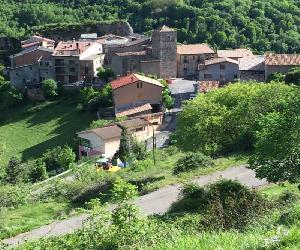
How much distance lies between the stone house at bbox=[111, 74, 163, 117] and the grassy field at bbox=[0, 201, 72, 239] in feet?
68.3

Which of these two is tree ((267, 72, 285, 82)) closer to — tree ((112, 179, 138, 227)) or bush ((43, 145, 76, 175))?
bush ((43, 145, 76, 175))

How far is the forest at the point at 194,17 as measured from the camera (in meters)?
57.2

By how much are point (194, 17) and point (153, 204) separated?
47.8 meters

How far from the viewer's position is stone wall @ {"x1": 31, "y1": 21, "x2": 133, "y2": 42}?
57125 mm

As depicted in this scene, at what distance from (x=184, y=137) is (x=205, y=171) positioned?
2.31m

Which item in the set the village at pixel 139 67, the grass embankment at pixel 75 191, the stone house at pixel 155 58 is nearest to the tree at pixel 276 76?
the village at pixel 139 67

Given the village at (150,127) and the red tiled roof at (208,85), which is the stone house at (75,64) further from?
Answer: the red tiled roof at (208,85)

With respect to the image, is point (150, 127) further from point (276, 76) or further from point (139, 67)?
point (139, 67)

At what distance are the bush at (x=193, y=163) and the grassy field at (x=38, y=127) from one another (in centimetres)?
1651

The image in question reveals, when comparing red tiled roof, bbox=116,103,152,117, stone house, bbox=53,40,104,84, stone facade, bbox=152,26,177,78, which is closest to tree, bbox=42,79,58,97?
stone house, bbox=53,40,104,84

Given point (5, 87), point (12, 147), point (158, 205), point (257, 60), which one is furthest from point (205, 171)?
point (5, 87)

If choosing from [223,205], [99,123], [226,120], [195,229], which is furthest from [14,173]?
[195,229]

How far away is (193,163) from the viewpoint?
62.4ft

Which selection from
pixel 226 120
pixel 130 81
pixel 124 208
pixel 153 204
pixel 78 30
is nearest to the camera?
pixel 124 208
